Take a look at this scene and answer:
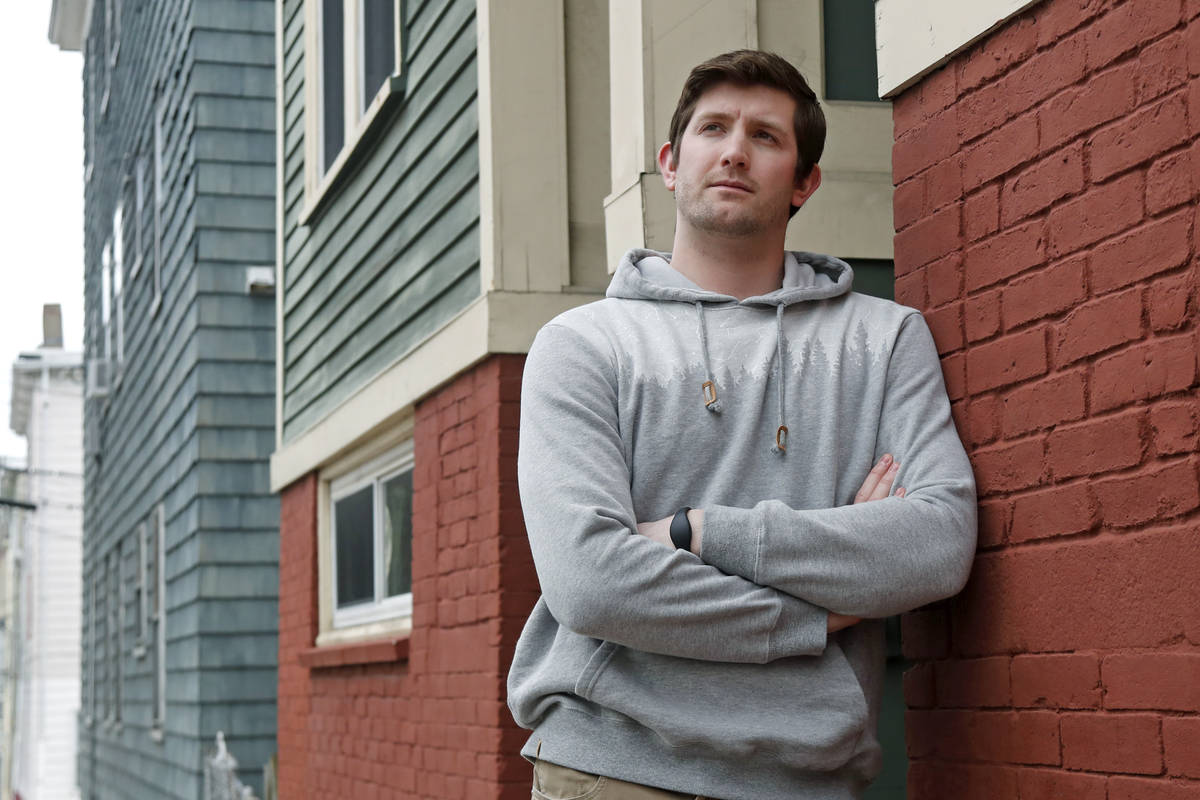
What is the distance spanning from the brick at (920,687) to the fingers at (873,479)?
0.37 m

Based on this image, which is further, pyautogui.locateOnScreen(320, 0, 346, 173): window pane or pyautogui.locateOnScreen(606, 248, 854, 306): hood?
pyautogui.locateOnScreen(320, 0, 346, 173): window pane

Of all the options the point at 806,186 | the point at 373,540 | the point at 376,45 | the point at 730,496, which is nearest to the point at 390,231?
the point at 376,45

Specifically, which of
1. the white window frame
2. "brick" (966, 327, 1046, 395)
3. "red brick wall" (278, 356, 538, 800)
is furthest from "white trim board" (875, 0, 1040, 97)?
the white window frame

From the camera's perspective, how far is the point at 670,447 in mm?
2656

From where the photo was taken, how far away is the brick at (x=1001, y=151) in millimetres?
2551

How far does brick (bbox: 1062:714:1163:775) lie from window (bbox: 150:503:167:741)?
9.23m

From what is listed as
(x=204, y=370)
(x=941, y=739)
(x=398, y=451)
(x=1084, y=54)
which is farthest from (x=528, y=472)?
(x=204, y=370)

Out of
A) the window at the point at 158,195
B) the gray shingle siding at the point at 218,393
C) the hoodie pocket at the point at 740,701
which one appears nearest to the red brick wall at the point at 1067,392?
the hoodie pocket at the point at 740,701

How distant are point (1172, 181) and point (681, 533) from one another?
0.90 metres

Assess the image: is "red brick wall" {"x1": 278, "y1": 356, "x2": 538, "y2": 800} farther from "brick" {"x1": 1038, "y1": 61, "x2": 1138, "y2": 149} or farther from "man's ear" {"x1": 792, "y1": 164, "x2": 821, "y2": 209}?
"brick" {"x1": 1038, "y1": 61, "x2": 1138, "y2": 149}

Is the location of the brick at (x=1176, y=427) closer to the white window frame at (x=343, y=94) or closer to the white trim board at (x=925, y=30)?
the white trim board at (x=925, y=30)

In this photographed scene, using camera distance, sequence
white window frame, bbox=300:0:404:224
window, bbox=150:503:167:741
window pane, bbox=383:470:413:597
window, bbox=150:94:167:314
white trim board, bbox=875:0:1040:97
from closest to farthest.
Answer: white trim board, bbox=875:0:1040:97, window pane, bbox=383:470:413:597, white window frame, bbox=300:0:404:224, window, bbox=150:503:167:741, window, bbox=150:94:167:314

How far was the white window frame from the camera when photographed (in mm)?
6320

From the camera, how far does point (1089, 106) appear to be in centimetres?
239
